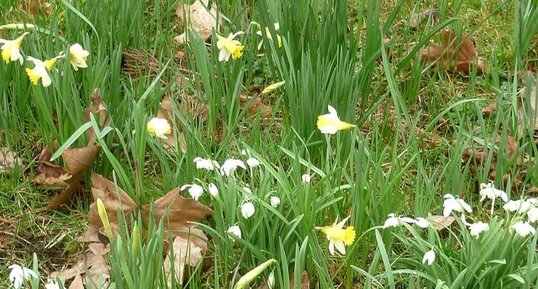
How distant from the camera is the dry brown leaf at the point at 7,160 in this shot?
2.31 metres

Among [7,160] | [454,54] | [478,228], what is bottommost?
[7,160]

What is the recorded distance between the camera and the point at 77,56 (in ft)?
7.41

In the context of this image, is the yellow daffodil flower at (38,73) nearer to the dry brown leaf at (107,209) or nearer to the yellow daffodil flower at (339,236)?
the dry brown leaf at (107,209)

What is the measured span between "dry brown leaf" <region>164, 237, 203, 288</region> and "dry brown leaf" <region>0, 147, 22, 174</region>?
54 cm

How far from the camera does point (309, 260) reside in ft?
6.43

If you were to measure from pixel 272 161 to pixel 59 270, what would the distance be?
588mm

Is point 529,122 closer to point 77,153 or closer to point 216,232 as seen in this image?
point 216,232

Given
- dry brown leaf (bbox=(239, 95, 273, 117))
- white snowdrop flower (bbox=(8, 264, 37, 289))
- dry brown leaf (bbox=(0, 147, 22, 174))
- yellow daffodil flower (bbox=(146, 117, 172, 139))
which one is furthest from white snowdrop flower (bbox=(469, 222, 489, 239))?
dry brown leaf (bbox=(0, 147, 22, 174))

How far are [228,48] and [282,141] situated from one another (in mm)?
307

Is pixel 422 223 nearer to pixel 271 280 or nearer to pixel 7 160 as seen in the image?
pixel 271 280

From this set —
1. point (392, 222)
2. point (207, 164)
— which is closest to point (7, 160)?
point (207, 164)

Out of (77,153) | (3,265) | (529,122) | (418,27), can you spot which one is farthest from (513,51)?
(3,265)

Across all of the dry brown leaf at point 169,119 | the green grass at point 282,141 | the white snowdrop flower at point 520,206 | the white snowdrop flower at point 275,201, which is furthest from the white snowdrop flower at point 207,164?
the white snowdrop flower at point 520,206

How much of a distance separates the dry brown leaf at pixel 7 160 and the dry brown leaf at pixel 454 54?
1.25m
